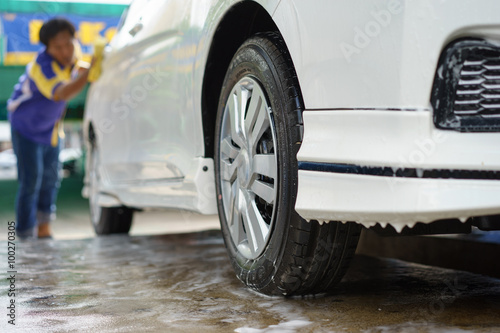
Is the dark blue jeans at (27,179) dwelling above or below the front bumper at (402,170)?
below

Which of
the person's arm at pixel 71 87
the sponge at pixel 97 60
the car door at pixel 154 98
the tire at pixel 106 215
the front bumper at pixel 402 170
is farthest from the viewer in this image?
the person's arm at pixel 71 87

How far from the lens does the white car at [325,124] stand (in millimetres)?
1717

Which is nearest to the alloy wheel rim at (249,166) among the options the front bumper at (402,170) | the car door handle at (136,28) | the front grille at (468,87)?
the front bumper at (402,170)

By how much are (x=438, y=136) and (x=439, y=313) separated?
0.60 m

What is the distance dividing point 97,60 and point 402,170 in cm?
348

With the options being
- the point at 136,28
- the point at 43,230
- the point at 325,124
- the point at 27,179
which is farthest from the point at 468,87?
the point at 43,230

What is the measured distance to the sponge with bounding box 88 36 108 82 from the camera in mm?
4715

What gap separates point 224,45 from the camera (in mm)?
2652

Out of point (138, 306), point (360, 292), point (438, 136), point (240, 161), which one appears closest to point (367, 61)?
point (438, 136)

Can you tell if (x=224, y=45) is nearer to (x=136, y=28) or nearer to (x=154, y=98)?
(x=154, y=98)

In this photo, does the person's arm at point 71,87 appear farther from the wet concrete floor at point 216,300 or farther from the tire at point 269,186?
the tire at point 269,186

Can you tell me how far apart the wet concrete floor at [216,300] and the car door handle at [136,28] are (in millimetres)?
1174

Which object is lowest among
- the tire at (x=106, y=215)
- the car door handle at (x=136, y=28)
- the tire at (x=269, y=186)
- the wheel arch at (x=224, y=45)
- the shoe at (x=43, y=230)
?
the shoe at (x=43, y=230)

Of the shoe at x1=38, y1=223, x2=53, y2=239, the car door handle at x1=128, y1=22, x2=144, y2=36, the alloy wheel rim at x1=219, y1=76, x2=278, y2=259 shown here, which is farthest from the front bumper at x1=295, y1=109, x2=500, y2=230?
the shoe at x1=38, y1=223, x2=53, y2=239
